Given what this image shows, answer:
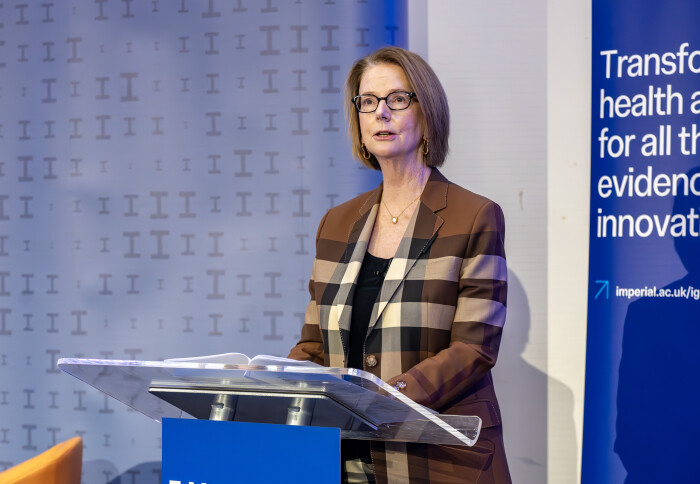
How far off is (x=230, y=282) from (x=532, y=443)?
1.43m

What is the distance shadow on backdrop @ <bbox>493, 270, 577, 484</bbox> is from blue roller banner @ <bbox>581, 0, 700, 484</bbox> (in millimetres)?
117

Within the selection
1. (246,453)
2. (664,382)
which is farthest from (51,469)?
(664,382)

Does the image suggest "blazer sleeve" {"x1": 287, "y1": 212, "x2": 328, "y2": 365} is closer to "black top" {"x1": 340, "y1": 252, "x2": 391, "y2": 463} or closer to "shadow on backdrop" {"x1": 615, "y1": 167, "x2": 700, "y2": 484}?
"black top" {"x1": 340, "y1": 252, "x2": 391, "y2": 463}

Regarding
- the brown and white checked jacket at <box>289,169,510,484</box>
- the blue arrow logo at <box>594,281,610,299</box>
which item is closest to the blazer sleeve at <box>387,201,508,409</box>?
the brown and white checked jacket at <box>289,169,510,484</box>

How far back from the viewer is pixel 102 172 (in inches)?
132

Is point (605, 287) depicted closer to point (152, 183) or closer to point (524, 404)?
point (524, 404)

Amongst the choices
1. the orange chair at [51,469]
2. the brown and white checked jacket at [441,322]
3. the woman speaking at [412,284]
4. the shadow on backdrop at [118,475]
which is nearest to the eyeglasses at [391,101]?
the woman speaking at [412,284]

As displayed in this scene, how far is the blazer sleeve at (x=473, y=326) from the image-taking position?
1.67 m

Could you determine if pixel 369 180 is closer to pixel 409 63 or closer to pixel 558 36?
pixel 558 36

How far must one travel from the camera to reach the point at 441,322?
6.11 ft

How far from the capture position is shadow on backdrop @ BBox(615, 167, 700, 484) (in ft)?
8.90

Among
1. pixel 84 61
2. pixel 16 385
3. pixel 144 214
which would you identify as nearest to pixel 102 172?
pixel 144 214

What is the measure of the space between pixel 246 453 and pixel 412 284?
687 mm

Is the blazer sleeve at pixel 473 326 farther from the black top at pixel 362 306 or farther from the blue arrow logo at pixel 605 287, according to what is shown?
the blue arrow logo at pixel 605 287
